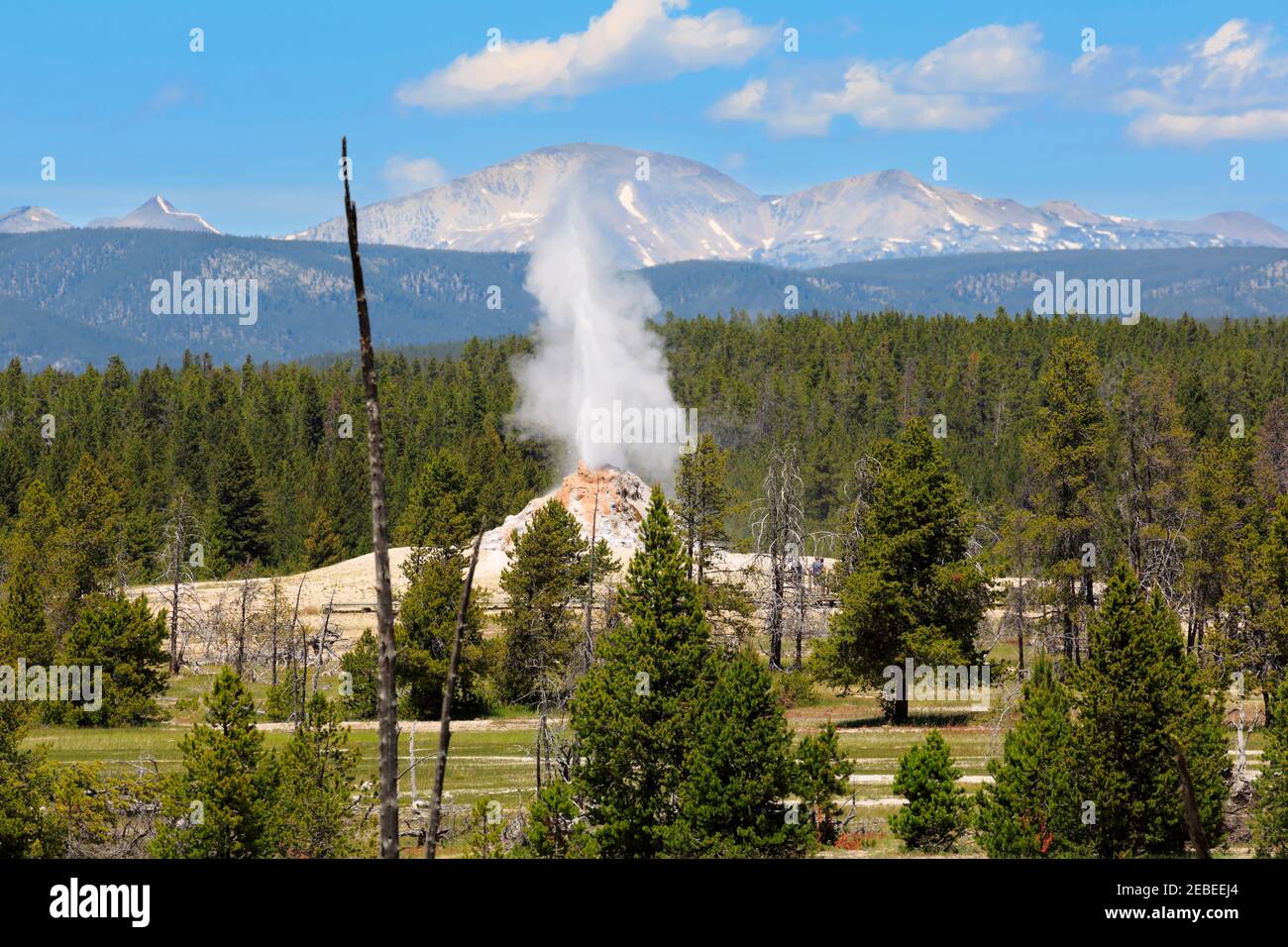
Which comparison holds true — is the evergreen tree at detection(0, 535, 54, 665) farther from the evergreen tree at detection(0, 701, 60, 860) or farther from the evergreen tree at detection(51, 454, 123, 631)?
the evergreen tree at detection(0, 701, 60, 860)

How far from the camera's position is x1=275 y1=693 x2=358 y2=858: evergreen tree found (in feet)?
85.6

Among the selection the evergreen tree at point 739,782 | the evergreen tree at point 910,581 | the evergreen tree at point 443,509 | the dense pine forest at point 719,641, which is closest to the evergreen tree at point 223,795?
the dense pine forest at point 719,641

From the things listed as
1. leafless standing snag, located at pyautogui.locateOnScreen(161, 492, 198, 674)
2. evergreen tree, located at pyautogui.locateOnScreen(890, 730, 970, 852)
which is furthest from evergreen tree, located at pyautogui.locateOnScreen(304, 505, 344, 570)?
evergreen tree, located at pyautogui.locateOnScreen(890, 730, 970, 852)

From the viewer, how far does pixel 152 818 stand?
96.7 feet

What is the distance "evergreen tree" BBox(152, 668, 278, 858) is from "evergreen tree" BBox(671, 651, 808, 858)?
7.73 metres

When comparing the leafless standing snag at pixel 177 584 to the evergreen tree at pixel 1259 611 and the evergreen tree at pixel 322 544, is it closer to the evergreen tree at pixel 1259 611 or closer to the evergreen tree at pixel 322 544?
the evergreen tree at pixel 322 544

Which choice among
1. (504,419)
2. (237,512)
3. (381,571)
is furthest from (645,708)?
(504,419)

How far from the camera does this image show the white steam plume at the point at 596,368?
285 feet

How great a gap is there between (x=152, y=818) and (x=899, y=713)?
27418mm

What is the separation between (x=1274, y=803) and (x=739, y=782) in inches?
379

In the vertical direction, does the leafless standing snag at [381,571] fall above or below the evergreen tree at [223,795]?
above

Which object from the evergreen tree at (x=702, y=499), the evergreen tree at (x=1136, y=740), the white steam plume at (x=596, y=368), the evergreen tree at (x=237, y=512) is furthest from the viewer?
the evergreen tree at (x=237, y=512)

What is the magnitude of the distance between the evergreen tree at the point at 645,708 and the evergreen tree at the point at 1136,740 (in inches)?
317
